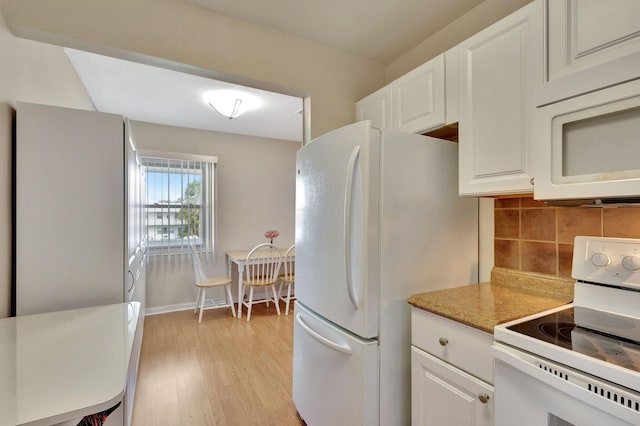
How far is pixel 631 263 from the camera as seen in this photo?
1006 millimetres

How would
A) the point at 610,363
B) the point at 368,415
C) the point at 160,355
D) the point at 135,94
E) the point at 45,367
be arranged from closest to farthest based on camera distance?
the point at 610,363 < the point at 45,367 < the point at 368,415 < the point at 160,355 < the point at 135,94

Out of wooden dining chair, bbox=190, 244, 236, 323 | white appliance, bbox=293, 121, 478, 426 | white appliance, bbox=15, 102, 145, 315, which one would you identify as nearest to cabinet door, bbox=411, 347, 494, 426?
white appliance, bbox=293, 121, 478, 426

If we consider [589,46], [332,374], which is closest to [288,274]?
[332,374]

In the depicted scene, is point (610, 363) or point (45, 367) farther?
point (45, 367)

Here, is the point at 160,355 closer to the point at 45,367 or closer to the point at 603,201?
the point at 45,367

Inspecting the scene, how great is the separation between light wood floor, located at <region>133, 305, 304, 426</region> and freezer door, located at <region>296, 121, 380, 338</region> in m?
0.96

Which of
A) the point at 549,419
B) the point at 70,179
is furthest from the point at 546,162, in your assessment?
the point at 70,179

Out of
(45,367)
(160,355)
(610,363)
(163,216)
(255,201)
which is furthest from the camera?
(255,201)

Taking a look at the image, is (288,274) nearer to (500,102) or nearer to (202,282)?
(202,282)

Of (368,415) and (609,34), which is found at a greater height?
(609,34)

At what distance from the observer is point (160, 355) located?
2689 millimetres

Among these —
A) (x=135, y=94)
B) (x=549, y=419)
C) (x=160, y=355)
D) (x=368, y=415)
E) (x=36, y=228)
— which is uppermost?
(x=135, y=94)

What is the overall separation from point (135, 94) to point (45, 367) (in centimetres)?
274

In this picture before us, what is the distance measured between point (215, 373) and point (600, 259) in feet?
8.46
